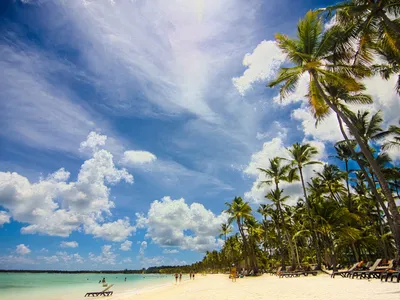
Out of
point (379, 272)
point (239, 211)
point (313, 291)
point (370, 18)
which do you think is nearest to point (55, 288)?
point (239, 211)

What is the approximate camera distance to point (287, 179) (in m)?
31.3

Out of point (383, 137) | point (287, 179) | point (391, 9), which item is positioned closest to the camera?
point (391, 9)

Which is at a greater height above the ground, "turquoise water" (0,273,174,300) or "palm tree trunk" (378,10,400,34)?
"palm tree trunk" (378,10,400,34)

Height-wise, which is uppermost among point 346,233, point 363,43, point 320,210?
point 363,43

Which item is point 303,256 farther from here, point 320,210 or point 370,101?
point 370,101

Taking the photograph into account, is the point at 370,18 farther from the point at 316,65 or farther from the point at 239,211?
the point at 239,211

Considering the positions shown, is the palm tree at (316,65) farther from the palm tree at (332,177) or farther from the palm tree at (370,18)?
the palm tree at (332,177)

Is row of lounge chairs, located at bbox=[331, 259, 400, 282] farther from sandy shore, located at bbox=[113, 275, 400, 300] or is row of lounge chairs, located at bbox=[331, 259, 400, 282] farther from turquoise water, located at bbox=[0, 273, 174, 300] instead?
turquoise water, located at bbox=[0, 273, 174, 300]

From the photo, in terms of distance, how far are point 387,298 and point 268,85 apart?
11346mm

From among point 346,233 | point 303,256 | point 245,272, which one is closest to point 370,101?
point 346,233

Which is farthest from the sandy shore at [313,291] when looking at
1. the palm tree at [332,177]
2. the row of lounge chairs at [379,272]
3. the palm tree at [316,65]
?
the palm tree at [332,177]

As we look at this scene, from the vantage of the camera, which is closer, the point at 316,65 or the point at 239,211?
the point at 316,65

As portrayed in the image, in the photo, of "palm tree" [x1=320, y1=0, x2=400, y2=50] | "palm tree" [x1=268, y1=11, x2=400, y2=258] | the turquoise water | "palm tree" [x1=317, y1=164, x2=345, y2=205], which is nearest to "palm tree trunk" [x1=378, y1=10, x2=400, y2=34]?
"palm tree" [x1=320, y1=0, x2=400, y2=50]

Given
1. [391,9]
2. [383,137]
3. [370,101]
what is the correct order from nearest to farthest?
[391,9], [370,101], [383,137]
